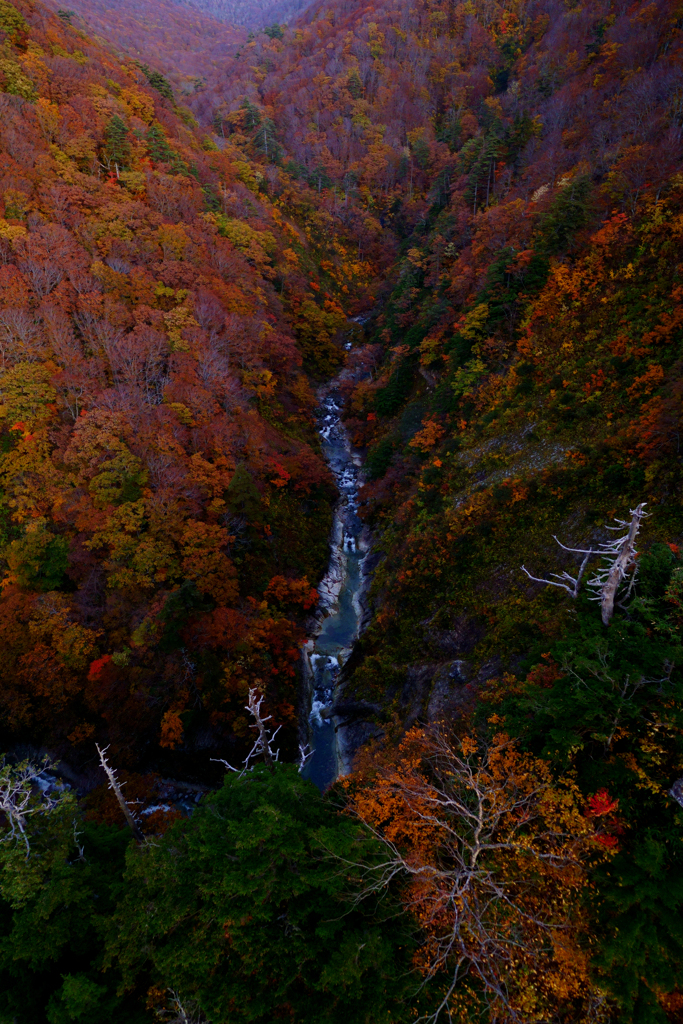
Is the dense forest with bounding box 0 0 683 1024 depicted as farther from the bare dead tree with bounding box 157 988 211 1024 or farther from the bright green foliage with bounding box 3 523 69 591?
the bare dead tree with bounding box 157 988 211 1024

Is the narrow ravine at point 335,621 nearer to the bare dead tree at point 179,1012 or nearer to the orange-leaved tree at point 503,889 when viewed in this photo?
the bare dead tree at point 179,1012

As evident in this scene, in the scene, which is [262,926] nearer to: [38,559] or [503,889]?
[503,889]

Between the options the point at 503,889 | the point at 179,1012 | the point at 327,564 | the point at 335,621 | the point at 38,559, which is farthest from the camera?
the point at 327,564

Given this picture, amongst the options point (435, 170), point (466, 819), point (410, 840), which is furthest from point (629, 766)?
point (435, 170)

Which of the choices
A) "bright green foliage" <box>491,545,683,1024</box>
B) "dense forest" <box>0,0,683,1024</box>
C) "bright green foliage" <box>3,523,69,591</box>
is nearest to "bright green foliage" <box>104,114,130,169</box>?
"dense forest" <box>0,0,683,1024</box>

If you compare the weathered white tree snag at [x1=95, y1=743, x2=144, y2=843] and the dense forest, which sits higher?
the dense forest

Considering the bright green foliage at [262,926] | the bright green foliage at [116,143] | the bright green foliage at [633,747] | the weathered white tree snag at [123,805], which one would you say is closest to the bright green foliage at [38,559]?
the weathered white tree snag at [123,805]

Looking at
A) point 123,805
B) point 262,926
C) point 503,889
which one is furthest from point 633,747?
point 123,805
